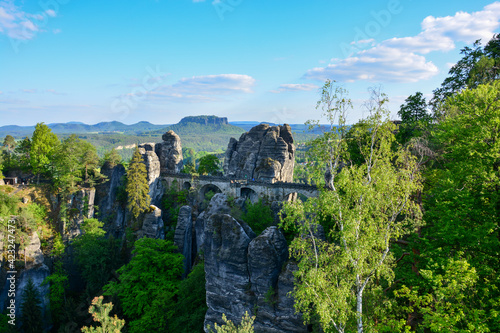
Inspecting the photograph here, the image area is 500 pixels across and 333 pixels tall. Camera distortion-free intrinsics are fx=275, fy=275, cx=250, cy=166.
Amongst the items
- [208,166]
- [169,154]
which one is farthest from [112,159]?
[208,166]

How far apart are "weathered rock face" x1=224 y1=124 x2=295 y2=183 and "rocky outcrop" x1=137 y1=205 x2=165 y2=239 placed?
1714 cm

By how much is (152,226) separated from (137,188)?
640 centimetres

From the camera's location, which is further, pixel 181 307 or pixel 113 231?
pixel 113 231

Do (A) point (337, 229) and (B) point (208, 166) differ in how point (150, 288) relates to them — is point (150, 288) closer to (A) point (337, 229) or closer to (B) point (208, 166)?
(A) point (337, 229)

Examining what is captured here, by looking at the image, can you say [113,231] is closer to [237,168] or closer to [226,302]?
[237,168]

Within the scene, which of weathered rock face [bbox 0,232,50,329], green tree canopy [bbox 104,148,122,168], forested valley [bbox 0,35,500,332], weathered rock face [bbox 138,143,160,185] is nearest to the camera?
forested valley [bbox 0,35,500,332]

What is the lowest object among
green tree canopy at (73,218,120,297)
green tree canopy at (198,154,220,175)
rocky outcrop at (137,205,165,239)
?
green tree canopy at (73,218,120,297)

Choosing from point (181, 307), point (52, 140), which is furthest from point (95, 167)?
point (181, 307)

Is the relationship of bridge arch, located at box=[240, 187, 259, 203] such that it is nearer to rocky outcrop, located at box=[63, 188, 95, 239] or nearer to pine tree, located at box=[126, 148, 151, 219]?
pine tree, located at box=[126, 148, 151, 219]

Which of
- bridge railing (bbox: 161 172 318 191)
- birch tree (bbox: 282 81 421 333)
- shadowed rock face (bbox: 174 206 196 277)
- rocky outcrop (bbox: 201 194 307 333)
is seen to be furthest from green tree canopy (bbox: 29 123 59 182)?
birch tree (bbox: 282 81 421 333)

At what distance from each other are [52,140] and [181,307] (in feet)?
122

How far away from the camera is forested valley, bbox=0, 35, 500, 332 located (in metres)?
12.5

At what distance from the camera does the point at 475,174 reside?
43.0ft

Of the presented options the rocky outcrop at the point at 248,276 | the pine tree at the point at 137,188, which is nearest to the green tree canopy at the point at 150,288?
the rocky outcrop at the point at 248,276
